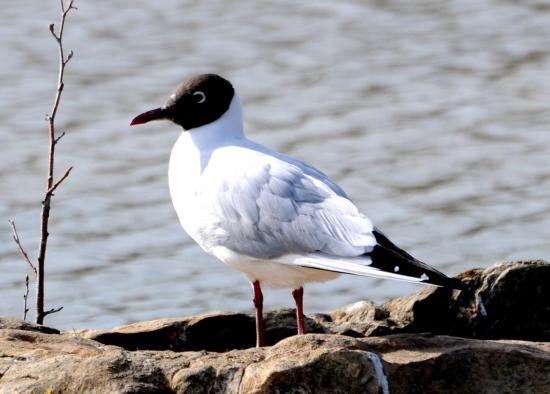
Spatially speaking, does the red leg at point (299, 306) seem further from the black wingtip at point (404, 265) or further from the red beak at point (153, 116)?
the red beak at point (153, 116)

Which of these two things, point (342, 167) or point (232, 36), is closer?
point (342, 167)

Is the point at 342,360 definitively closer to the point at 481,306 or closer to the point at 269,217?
the point at 269,217

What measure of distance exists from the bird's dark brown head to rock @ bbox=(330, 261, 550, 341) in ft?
3.48

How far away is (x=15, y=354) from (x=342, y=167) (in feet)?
16.2

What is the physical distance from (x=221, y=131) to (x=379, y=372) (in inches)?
65.6

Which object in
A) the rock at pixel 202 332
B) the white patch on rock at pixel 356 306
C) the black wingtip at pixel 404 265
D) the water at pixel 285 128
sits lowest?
the water at pixel 285 128

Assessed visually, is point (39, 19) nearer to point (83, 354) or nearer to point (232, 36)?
point (232, 36)

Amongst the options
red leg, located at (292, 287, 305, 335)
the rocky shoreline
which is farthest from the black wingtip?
red leg, located at (292, 287, 305, 335)

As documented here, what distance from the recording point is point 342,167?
392 inches

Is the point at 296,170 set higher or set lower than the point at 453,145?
higher

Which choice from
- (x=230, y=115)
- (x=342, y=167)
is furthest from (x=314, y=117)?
(x=230, y=115)

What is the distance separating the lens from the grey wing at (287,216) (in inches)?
217

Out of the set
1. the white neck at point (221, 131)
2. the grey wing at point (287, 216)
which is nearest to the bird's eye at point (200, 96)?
the white neck at point (221, 131)

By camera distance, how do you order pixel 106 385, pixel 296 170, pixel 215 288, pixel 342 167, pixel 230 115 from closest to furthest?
pixel 106 385, pixel 296 170, pixel 230 115, pixel 215 288, pixel 342 167
